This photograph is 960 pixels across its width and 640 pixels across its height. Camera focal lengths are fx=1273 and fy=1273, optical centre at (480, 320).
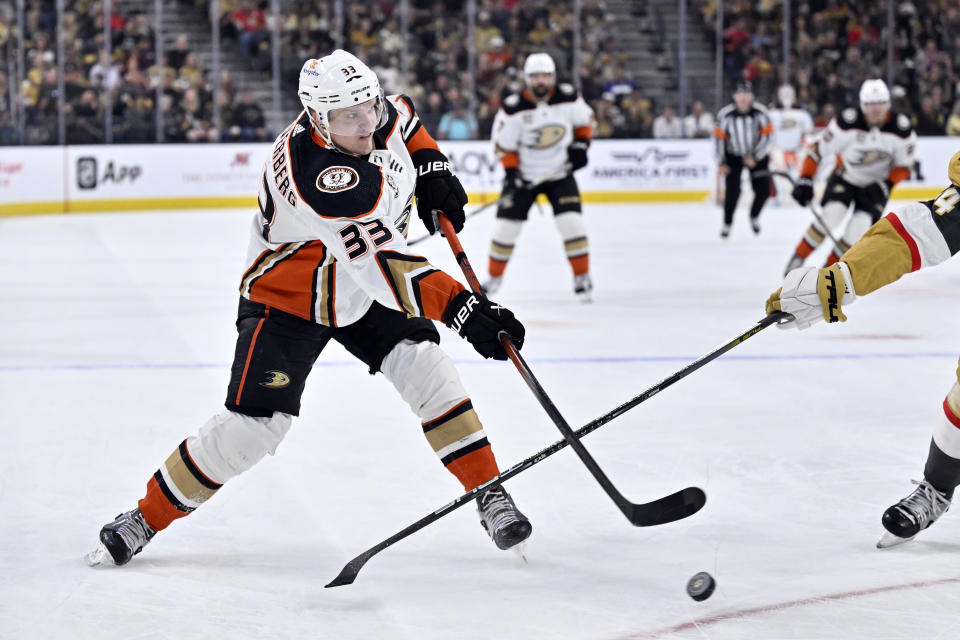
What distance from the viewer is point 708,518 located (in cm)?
283

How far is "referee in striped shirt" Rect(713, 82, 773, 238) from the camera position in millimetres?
9703

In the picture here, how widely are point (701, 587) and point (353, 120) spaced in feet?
3.53

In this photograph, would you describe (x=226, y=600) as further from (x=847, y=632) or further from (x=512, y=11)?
(x=512, y=11)

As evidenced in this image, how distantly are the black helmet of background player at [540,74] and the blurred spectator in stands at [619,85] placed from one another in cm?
681

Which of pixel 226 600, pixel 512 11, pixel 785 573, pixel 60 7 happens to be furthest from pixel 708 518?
pixel 512 11

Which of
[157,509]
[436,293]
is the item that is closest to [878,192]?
[436,293]

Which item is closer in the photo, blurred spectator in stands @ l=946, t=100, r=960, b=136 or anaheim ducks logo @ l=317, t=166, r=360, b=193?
anaheim ducks logo @ l=317, t=166, r=360, b=193

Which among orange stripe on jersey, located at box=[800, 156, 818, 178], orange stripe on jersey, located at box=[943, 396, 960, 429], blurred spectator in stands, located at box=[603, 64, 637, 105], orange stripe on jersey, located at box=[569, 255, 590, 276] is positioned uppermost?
blurred spectator in stands, located at box=[603, 64, 637, 105]

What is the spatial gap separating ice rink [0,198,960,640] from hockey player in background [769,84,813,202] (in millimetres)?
6616

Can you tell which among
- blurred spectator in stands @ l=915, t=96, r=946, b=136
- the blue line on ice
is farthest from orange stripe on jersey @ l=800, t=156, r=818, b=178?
blurred spectator in stands @ l=915, t=96, r=946, b=136

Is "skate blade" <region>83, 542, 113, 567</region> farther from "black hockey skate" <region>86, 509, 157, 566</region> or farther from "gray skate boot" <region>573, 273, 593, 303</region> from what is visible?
"gray skate boot" <region>573, 273, 593, 303</region>

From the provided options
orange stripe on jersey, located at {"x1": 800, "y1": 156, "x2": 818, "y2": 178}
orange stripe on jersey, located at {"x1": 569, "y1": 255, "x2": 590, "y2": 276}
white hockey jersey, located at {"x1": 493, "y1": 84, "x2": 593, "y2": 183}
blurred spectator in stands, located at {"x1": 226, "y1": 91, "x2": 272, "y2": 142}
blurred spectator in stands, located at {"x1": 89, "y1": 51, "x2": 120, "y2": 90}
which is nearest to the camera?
orange stripe on jersey, located at {"x1": 569, "y1": 255, "x2": 590, "y2": 276}

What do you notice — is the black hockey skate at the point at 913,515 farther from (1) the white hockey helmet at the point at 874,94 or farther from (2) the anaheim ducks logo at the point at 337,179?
(1) the white hockey helmet at the point at 874,94

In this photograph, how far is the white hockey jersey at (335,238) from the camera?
2.31 metres
